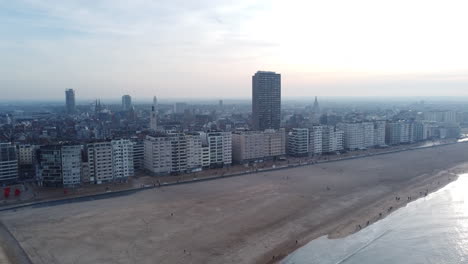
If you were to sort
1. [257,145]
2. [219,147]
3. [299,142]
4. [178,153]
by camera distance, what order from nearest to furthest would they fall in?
[178,153]
[219,147]
[257,145]
[299,142]

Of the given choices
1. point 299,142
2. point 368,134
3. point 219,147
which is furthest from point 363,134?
point 219,147

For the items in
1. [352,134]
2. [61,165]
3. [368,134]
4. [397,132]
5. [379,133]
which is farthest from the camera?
[397,132]

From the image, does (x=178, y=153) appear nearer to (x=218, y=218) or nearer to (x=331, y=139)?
(x=218, y=218)

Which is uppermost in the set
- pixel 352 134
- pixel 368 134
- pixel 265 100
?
pixel 265 100

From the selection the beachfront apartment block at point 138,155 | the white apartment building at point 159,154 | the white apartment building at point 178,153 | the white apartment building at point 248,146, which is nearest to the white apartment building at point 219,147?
the white apartment building at point 248,146

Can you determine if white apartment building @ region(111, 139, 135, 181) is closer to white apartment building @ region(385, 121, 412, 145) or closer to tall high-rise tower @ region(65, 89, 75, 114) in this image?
white apartment building @ region(385, 121, 412, 145)

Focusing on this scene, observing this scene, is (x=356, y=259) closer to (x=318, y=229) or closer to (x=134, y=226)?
(x=318, y=229)
